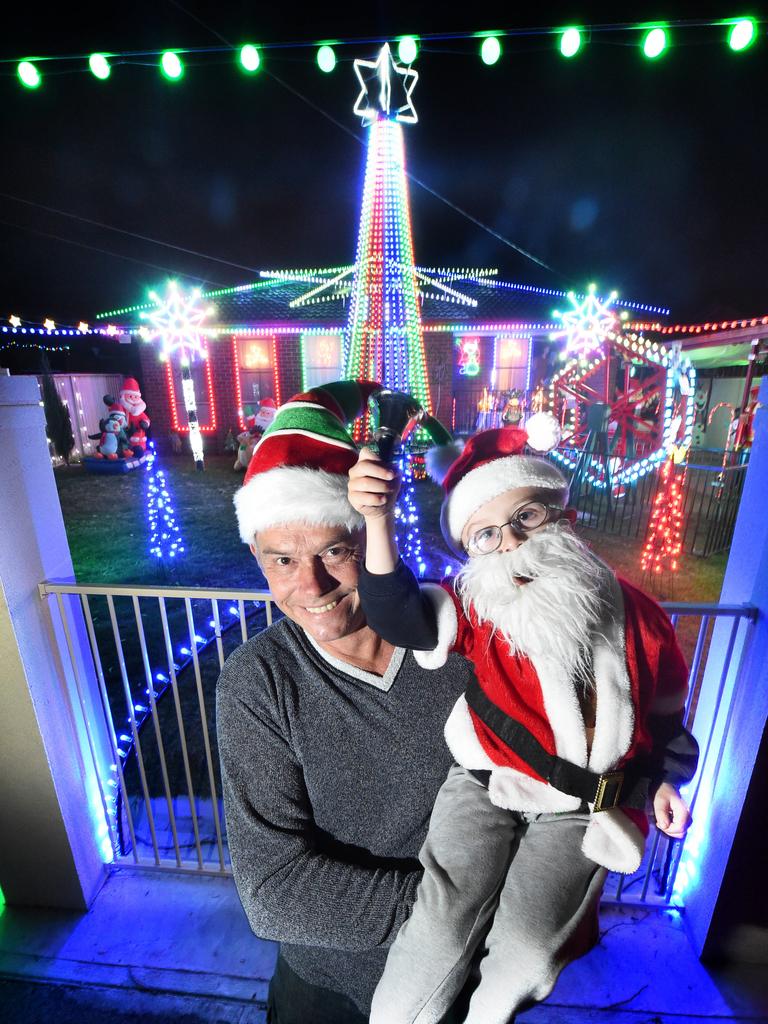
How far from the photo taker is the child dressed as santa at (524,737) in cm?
110

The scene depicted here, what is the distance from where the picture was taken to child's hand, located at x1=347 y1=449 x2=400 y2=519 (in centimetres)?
101

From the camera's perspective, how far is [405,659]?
1286mm

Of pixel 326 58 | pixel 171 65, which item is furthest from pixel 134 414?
pixel 326 58

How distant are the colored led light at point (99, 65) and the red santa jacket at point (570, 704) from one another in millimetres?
4288

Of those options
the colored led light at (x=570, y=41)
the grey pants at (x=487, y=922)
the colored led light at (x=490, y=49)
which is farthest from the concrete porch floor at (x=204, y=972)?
the colored led light at (x=490, y=49)

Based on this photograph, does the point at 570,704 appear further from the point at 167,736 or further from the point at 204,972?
the point at 167,736

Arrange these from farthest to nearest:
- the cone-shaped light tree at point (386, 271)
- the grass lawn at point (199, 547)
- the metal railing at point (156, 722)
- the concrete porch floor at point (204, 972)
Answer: the grass lawn at point (199, 547)
the cone-shaped light tree at point (386, 271)
the metal railing at point (156, 722)
the concrete porch floor at point (204, 972)

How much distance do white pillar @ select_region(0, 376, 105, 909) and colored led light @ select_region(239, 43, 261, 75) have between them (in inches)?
121

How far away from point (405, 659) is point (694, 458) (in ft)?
49.2

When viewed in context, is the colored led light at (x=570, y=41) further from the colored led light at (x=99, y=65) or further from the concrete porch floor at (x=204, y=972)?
the concrete porch floor at (x=204, y=972)

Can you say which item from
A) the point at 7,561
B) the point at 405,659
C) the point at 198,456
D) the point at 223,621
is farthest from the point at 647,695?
the point at 198,456

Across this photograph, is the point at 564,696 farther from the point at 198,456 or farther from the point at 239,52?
the point at 198,456

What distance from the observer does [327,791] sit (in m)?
1.22

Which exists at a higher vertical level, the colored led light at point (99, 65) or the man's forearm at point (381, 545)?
the colored led light at point (99, 65)
